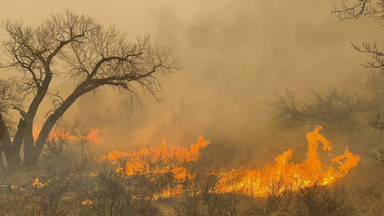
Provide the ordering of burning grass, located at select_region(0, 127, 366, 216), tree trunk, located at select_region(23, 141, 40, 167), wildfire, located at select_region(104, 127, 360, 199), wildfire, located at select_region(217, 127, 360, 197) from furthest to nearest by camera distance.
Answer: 1. tree trunk, located at select_region(23, 141, 40, 167)
2. wildfire, located at select_region(217, 127, 360, 197)
3. wildfire, located at select_region(104, 127, 360, 199)
4. burning grass, located at select_region(0, 127, 366, 216)

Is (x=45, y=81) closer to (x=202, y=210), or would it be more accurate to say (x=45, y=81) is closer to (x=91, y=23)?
(x=91, y=23)

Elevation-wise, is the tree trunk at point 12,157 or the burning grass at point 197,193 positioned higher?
the tree trunk at point 12,157

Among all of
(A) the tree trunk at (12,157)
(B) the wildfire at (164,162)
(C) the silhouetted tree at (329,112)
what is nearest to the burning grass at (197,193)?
(B) the wildfire at (164,162)

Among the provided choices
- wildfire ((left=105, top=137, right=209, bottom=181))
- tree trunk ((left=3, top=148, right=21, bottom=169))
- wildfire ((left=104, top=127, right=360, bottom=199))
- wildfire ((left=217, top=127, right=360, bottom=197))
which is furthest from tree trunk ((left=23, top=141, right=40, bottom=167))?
wildfire ((left=217, top=127, right=360, bottom=197))

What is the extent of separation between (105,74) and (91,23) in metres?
2.78

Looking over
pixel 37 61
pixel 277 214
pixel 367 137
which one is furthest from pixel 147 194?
pixel 367 137

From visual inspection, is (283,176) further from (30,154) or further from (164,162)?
(30,154)

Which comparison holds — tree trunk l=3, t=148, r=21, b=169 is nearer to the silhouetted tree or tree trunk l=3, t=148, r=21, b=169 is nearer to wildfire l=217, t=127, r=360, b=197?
wildfire l=217, t=127, r=360, b=197

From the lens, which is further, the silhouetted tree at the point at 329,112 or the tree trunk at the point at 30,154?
the silhouetted tree at the point at 329,112

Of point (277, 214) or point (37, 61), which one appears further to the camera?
point (37, 61)

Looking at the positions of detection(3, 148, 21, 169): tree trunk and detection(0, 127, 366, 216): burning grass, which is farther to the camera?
detection(3, 148, 21, 169): tree trunk

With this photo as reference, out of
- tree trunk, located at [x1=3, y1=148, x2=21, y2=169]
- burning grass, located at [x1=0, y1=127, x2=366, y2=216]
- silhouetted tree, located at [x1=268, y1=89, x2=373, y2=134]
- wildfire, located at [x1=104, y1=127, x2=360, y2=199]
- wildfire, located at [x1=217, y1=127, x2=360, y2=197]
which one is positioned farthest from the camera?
silhouetted tree, located at [x1=268, y1=89, x2=373, y2=134]

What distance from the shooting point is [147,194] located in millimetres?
9977

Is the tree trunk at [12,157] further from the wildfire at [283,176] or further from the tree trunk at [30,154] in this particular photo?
the wildfire at [283,176]
